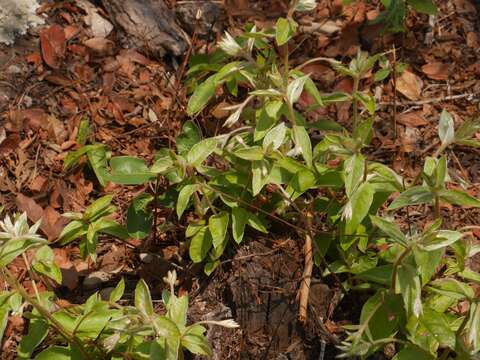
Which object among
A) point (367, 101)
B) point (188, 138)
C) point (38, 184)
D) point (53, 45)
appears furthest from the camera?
point (53, 45)

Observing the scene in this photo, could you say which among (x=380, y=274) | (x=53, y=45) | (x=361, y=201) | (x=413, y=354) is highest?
(x=53, y=45)

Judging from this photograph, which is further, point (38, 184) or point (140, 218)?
point (38, 184)

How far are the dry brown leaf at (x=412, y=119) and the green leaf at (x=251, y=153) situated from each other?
132cm

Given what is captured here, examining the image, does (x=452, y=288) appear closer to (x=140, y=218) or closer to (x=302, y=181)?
(x=302, y=181)

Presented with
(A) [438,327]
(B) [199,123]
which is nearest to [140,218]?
(B) [199,123]

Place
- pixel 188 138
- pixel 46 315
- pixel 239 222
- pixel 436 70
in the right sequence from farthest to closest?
pixel 436 70, pixel 188 138, pixel 239 222, pixel 46 315

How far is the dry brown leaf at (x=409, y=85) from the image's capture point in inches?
139

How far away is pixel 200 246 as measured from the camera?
256cm

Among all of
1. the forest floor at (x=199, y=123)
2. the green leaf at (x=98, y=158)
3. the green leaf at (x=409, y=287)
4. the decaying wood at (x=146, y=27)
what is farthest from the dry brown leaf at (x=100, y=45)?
the green leaf at (x=409, y=287)

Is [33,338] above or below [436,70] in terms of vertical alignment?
above

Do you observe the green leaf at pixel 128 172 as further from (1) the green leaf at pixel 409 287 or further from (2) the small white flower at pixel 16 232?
(1) the green leaf at pixel 409 287

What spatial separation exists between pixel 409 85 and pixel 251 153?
5.17ft

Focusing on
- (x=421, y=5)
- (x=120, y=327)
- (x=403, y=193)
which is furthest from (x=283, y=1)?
(x=120, y=327)

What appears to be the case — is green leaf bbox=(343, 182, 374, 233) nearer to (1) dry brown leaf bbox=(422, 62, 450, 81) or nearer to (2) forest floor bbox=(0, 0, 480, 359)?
(2) forest floor bbox=(0, 0, 480, 359)
